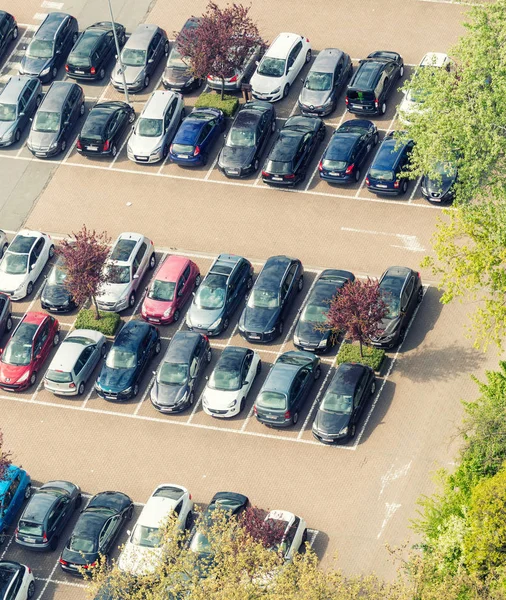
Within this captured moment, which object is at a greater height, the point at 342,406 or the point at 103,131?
the point at 103,131

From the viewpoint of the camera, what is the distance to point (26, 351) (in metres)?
55.3

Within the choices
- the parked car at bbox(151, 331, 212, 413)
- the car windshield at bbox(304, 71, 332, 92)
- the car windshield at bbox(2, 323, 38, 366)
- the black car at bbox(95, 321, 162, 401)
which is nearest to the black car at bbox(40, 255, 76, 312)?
the car windshield at bbox(2, 323, 38, 366)

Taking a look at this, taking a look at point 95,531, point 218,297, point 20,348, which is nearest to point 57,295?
point 20,348

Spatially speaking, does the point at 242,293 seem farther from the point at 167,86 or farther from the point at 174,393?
the point at 167,86

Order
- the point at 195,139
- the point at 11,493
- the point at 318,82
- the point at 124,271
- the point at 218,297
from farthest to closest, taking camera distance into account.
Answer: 1. the point at 318,82
2. the point at 195,139
3. the point at 124,271
4. the point at 218,297
5. the point at 11,493

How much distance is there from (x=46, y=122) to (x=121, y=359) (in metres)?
13.5

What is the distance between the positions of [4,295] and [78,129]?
10.1 m

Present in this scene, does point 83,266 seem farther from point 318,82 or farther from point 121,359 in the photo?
point 318,82

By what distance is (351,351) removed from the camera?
2109 inches

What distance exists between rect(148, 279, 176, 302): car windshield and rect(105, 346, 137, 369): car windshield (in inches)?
113

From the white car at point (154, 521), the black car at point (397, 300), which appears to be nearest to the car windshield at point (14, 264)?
the white car at point (154, 521)

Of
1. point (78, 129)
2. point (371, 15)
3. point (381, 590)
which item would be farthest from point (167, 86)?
point (381, 590)

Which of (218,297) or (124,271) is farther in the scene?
(124,271)

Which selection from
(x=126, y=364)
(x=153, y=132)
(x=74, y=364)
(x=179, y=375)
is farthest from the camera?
(x=153, y=132)
